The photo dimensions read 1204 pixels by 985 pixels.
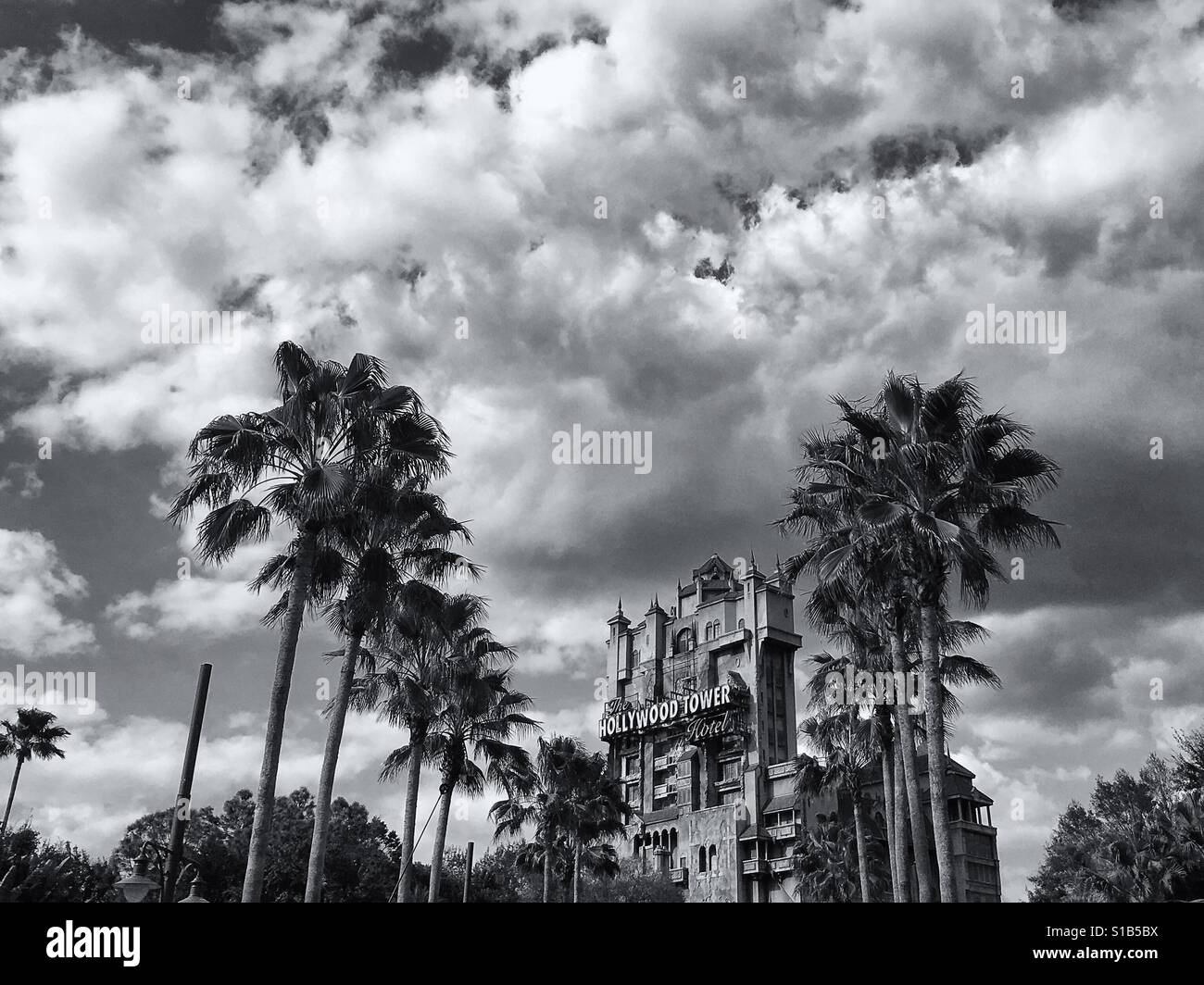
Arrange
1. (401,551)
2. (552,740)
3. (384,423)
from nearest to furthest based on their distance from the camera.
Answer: (384,423), (401,551), (552,740)

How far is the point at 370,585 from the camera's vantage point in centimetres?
2369

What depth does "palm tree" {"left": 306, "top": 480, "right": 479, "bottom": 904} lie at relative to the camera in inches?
903

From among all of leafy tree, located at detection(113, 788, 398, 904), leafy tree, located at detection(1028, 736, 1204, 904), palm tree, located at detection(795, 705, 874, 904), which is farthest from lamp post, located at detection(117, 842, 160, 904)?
leafy tree, located at detection(113, 788, 398, 904)

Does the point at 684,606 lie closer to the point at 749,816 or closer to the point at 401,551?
the point at 749,816

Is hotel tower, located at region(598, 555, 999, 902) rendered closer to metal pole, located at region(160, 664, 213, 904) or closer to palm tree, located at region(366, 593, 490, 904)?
palm tree, located at region(366, 593, 490, 904)

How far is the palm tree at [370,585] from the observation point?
22.9 m

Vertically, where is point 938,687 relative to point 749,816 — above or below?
below

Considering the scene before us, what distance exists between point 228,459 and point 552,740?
106ft

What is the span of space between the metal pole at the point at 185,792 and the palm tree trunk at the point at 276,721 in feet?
6.26

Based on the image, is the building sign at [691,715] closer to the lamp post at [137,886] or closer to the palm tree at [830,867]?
the palm tree at [830,867]
